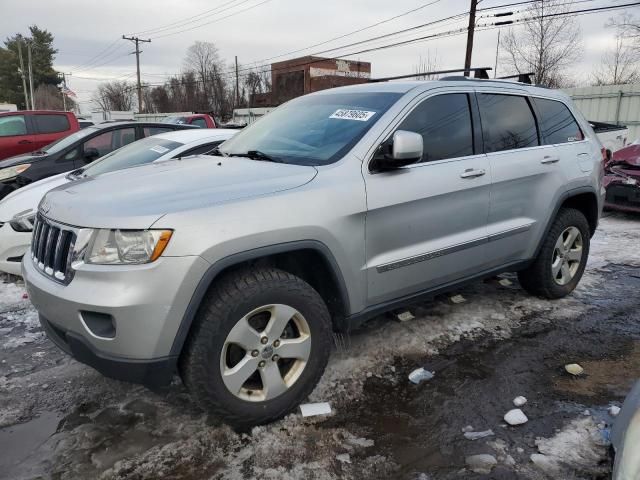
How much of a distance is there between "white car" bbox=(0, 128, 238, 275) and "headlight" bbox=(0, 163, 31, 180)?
1.62 meters

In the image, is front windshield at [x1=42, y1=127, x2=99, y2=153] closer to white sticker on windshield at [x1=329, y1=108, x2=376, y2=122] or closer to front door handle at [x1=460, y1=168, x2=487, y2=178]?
white sticker on windshield at [x1=329, y1=108, x2=376, y2=122]

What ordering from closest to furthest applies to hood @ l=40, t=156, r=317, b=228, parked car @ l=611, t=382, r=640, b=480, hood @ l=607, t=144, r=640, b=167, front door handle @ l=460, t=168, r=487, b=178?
parked car @ l=611, t=382, r=640, b=480
hood @ l=40, t=156, r=317, b=228
front door handle @ l=460, t=168, r=487, b=178
hood @ l=607, t=144, r=640, b=167

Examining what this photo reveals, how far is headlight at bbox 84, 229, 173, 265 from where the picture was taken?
7.43ft

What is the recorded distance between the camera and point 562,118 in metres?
4.48

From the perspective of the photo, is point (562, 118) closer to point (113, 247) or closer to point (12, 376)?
point (113, 247)

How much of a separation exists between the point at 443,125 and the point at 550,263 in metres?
1.76

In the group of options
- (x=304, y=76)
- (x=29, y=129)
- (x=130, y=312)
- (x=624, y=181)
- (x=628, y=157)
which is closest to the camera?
(x=130, y=312)

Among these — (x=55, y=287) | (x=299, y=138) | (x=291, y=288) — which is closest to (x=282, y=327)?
(x=291, y=288)

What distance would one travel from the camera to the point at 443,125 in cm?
349

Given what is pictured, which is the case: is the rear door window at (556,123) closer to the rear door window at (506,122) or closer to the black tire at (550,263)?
the rear door window at (506,122)

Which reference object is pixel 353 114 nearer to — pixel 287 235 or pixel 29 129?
pixel 287 235

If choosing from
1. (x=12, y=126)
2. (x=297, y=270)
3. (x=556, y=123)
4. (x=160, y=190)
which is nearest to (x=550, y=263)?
(x=556, y=123)

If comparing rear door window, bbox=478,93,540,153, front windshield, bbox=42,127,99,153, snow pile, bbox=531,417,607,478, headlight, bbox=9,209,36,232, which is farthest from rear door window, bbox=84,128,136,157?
snow pile, bbox=531,417,607,478

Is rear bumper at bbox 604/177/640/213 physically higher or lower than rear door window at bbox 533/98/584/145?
lower
